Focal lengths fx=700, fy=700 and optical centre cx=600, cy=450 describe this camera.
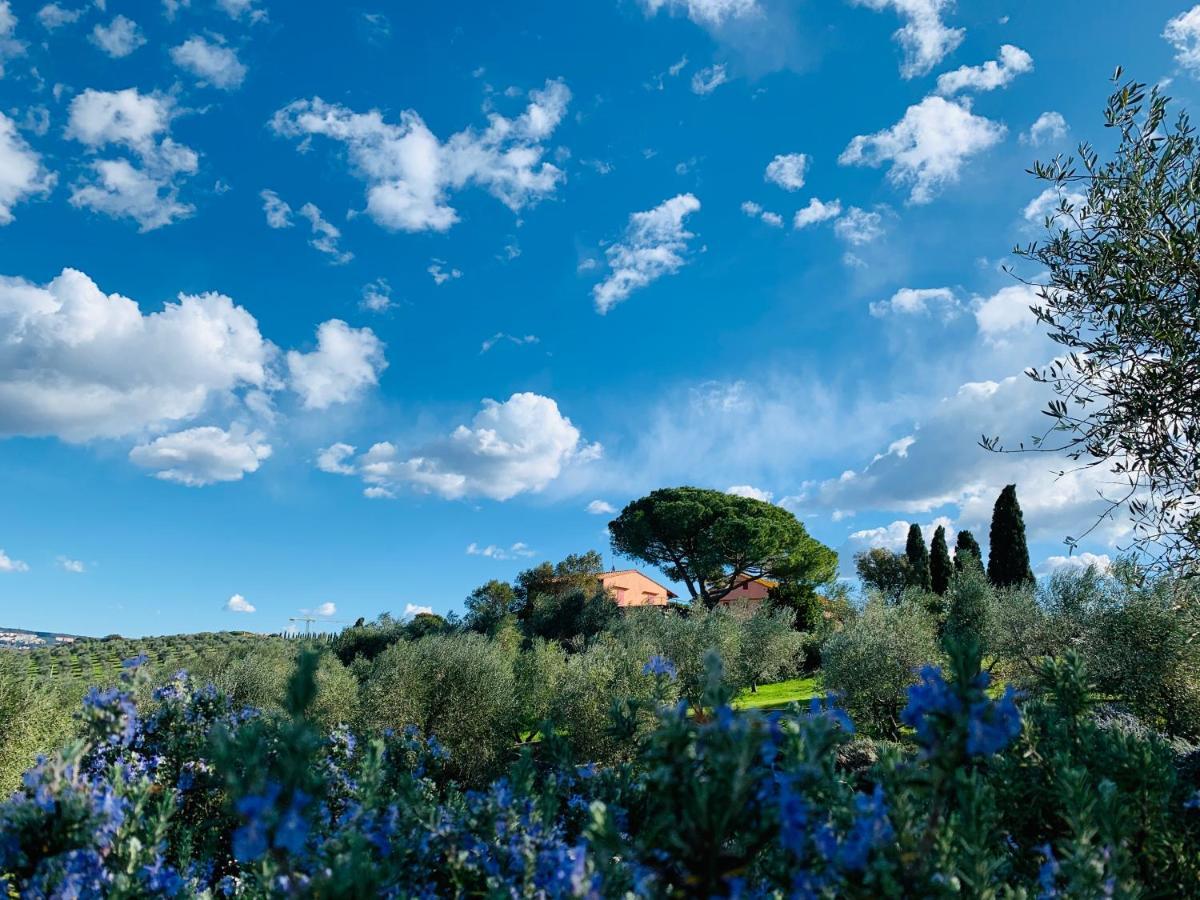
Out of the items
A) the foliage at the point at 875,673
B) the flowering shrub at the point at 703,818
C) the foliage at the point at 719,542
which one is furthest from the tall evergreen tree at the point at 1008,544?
the flowering shrub at the point at 703,818

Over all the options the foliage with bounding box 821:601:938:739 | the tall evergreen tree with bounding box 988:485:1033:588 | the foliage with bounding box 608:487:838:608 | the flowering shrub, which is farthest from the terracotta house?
the flowering shrub

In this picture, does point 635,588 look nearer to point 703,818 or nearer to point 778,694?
point 778,694

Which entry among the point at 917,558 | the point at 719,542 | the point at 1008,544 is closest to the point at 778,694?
the point at 719,542

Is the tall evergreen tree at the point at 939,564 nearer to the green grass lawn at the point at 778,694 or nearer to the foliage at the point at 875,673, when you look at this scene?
the green grass lawn at the point at 778,694

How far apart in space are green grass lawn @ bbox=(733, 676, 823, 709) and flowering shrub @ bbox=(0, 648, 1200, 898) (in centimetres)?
2369

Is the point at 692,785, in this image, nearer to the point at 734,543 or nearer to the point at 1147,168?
the point at 1147,168

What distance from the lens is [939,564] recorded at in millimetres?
56344

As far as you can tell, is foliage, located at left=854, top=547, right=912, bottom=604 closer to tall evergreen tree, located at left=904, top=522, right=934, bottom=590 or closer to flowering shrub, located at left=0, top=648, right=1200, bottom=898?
tall evergreen tree, located at left=904, top=522, right=934, bottom=590

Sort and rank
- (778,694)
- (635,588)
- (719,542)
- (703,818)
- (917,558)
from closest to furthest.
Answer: (703,818), (778,694), (719,542), (917,558), (635,588)

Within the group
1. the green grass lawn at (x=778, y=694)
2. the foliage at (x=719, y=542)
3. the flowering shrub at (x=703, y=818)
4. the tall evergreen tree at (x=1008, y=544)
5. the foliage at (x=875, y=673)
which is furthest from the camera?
the foliage at (x=719, y=542)

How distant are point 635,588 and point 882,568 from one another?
84.7 ft

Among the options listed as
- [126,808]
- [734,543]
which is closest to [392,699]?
[126,808]

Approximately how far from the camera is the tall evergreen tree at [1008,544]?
45.6 metres

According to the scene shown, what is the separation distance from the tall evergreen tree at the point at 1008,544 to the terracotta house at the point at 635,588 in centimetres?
3107
